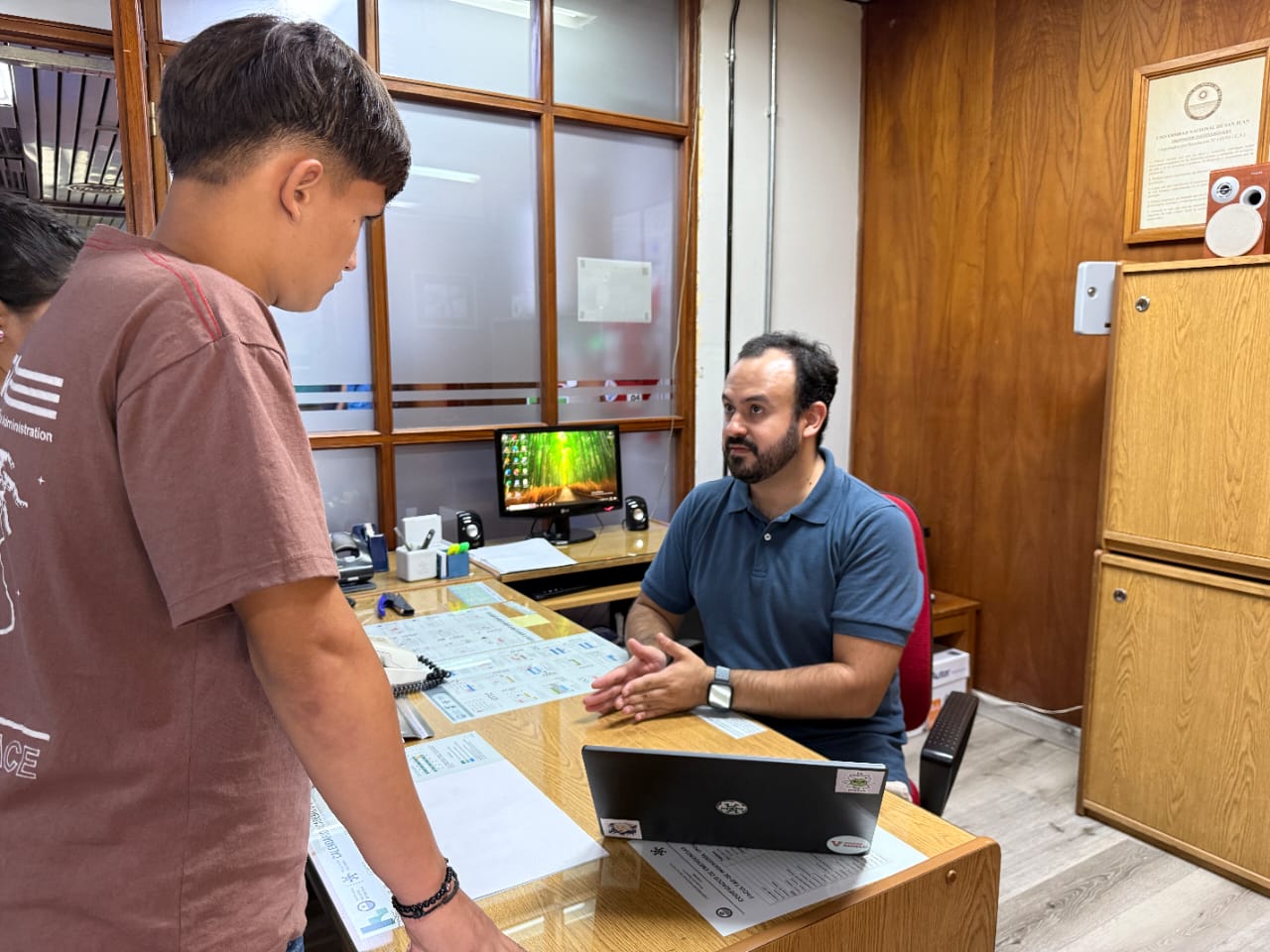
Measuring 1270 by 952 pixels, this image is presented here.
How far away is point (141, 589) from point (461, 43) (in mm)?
2963

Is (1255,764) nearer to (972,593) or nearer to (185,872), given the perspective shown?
(972,593)

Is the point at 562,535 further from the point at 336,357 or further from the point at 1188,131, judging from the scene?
the point at 1188,131

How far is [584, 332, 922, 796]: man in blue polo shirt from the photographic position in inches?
61.7

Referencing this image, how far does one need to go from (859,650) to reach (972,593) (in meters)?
2.24

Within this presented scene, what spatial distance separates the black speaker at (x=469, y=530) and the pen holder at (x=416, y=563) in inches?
16.0

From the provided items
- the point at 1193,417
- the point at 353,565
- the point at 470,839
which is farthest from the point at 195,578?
the point at 1193,417

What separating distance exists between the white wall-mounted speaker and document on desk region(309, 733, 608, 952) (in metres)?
2.22

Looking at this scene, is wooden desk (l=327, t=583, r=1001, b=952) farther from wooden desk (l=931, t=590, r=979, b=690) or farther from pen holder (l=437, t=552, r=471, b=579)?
wooden desk (l=931, t=590, r=979, b=690)

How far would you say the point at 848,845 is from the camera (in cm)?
108

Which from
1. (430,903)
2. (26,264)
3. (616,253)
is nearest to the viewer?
(430,903)

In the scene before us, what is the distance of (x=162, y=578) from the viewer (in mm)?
625

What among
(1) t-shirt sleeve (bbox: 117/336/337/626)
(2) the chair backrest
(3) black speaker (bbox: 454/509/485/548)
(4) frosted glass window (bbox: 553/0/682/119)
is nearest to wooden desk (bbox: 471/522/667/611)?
(3) black speaker (bbox: 454/509/485/548)

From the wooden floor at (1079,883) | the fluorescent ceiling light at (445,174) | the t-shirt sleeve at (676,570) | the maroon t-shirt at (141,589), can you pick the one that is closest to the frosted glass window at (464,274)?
the fluorescent ceiling light at (445,174)

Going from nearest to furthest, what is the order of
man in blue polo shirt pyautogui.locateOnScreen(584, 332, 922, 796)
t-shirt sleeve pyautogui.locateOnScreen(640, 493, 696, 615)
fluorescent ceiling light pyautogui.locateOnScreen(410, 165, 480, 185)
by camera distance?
1. man in blue polo shirt pyautogui.locateOnScreen(584, 332, 922, 796)
2. t-shirt sleeve pyautogui.locateOnScreen(640, 493, 696, 615)
3. fluorescent ceiling light pyautogui.locateOnScreen(410, 165, 480, 185)
